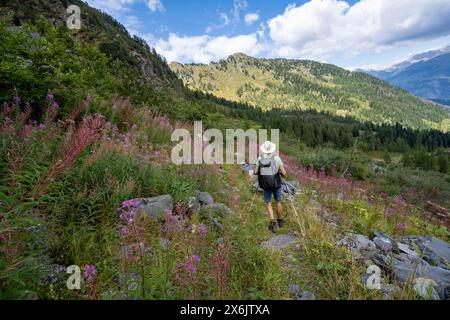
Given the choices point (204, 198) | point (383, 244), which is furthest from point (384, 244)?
point (204, 198)

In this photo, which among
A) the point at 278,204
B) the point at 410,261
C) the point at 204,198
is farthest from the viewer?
the point at 278,204

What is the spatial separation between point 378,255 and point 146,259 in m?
3.62

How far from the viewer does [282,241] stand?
489 centimetres

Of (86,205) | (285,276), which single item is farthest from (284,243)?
(86,205)

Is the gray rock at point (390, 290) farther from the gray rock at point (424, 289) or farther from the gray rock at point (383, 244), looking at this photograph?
the gray rock at point (383, 244)

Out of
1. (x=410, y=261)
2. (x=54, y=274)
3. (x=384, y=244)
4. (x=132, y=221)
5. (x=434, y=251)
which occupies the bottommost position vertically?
(x=434, y=251)

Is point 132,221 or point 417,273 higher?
point 132,221

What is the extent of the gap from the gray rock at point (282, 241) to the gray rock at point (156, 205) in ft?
5.94

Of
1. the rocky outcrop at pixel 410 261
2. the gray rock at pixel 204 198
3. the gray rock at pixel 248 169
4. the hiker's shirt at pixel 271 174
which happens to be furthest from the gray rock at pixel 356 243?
the gray rock at pixel 248 169

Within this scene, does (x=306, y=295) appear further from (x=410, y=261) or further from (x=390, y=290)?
(x=410, y=261)

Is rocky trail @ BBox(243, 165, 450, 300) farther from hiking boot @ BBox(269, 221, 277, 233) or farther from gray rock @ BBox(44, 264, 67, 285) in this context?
gray rock @ BBox(44, 264, 67, 285)

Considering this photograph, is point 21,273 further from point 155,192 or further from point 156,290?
point 155,192

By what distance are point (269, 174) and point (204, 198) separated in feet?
5.14

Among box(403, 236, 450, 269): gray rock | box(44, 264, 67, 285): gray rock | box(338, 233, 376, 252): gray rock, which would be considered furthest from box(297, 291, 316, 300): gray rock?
box(44, 264, 67, 285): gray rock
